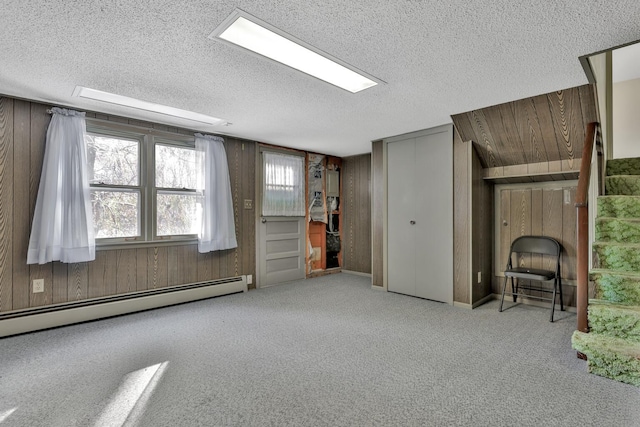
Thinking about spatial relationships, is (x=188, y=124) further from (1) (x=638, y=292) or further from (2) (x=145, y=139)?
(1) (x=638, y=292)

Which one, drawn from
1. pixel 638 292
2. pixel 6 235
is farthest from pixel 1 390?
pixel 638 292

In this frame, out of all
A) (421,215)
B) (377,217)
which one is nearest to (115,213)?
(377,217)

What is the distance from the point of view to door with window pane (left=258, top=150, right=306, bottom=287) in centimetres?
468

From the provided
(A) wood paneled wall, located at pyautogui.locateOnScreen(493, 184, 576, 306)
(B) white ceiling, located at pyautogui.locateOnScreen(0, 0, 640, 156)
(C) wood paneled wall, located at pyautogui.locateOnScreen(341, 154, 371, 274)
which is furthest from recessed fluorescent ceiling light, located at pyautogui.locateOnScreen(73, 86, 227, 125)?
(A) wood paneled wall, located at pyautogui.locateOnScreen(493, 184, 576, 306)

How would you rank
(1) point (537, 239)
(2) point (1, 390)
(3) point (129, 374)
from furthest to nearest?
(1) point (537, 239) → (3) point (129, 374) → (2) point (1, 390)

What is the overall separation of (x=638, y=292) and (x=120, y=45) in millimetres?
3847

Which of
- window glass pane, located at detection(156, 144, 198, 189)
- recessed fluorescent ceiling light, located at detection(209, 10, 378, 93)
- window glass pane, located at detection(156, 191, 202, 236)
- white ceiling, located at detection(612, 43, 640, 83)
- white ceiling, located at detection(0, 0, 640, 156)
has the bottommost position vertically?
window glass pane, located at detection(156, 191, 202, 236)

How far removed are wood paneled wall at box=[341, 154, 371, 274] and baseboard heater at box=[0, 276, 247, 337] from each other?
2326mm

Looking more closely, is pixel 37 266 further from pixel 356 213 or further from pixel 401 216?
pixel 356 213

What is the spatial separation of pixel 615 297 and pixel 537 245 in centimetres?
142

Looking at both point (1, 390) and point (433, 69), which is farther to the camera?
point (433, 69)

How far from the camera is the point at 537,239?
3582 millimetres

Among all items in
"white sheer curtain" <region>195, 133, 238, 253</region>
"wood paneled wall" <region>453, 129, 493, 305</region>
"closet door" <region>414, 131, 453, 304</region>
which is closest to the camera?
"wood paneled wall" <region>453, 129, 493, 305</region>

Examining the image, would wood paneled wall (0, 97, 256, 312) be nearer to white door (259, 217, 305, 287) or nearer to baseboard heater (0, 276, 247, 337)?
baseboard heater (0, 276, 247, 337)
